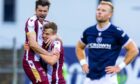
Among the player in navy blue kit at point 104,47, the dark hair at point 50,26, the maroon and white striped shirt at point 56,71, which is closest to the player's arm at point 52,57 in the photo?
the maroon and white striped shirt at point 56,71

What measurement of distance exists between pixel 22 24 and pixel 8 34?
0.55 meters

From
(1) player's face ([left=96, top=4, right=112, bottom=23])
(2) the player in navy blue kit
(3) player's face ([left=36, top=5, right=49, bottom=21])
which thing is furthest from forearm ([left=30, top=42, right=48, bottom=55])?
(1) player's face ([left=96, top=4, right=112, bottom=23])

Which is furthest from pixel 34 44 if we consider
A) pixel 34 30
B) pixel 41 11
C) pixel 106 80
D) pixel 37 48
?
pixel 106 80

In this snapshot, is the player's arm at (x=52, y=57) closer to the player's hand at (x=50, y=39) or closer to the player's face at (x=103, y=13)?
the player's hand at (x=50, y=39)

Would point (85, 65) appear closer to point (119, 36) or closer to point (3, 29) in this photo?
point (119, 36)

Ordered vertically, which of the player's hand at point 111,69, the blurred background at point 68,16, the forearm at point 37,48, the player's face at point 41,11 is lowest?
the blurred background at point 68,16

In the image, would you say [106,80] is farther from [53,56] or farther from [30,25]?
[30,25]

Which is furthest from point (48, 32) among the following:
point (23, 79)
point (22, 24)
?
point (22, 24)

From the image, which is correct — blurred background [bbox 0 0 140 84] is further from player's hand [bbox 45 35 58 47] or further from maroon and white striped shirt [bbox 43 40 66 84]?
player's hand [bbox 45 35 58 47]

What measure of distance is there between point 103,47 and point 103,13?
0.42 metres

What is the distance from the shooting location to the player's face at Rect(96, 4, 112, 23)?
10.6 m

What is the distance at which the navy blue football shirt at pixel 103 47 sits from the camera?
10.6m

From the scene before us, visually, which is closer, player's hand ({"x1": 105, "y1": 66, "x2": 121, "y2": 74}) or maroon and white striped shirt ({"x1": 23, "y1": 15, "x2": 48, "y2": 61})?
player's hand ({"x1": 105, "y1": 66, "x2": 121, "y2": 74})

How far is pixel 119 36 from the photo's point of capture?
10688 mm
